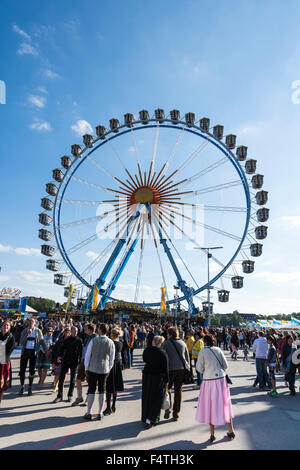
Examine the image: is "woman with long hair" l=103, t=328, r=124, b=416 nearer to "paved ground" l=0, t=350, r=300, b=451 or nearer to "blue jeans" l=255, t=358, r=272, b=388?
"paved ground" l=0, t=350, r=300, b=451

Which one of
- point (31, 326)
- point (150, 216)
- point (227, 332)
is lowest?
point (227, 332)

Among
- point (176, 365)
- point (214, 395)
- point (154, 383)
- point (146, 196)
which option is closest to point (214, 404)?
point (214, 395)

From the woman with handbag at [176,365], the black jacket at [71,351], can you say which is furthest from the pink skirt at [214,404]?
the black jacket at [71,351]

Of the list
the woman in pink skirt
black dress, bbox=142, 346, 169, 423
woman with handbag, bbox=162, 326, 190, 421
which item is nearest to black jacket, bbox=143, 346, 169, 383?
black dress, bbox=142, 346, 169, 423

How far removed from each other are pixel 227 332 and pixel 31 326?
62.4 ft

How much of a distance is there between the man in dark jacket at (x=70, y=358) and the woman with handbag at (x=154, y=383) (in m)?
2.19

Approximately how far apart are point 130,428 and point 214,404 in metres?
1.53

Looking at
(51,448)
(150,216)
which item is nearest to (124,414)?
(51,448)

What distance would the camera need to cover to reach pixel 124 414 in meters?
5.91

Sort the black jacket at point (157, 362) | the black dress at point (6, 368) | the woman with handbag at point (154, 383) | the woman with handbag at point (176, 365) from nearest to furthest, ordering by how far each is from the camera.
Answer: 1. the woman with handbag at point (154, 383)
2. the black jacket at point (157, 362)
3. the woman with handbag at point (176, 365)
4. the black dress at point (6, 368)

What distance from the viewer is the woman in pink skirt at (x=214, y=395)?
14.9ft

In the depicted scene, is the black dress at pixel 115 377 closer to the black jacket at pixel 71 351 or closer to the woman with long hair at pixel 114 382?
the woman with long hair at pixel 114 382

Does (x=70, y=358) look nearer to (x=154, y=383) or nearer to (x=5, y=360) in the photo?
(x=5, y=360)
